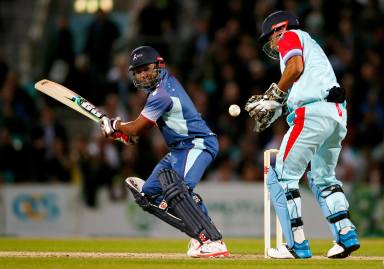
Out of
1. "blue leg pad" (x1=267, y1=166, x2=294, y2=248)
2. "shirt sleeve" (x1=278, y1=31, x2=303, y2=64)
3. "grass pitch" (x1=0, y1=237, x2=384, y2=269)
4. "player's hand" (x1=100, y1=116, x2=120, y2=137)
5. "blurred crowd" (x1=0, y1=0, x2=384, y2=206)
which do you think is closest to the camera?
"grass pitch" (x1=0, y1=237, x2=384, y2=269)

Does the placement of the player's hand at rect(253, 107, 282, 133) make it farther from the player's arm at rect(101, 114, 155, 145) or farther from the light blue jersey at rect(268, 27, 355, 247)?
the player's arm at rect(101, 114, 155, 145)

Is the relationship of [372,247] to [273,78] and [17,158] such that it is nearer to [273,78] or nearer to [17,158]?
[273,78]

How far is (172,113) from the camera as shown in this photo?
9.64 metres

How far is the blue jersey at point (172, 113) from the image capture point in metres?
9.46

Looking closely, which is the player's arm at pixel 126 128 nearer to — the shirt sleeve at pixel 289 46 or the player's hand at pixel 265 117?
the player's hand at pixel 265 117

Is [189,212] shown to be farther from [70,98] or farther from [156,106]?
[70,98]

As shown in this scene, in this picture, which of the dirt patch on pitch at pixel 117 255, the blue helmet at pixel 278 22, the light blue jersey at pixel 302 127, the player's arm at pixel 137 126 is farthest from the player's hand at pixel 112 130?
the blue helmet at pixel 278 22

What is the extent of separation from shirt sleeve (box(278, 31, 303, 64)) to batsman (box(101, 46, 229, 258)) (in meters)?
1.14

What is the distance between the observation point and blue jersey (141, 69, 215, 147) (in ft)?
31.0

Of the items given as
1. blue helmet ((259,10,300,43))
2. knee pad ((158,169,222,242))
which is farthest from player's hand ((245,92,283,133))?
knee pad ((158,169,222,242))

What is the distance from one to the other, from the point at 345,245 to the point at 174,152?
6.15 feet

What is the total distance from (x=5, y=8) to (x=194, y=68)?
434cm

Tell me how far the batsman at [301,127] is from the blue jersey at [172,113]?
0.71 metres

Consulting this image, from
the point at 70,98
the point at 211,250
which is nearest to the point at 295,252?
the point at 211,250
